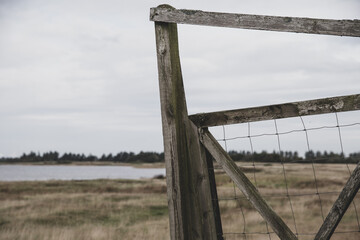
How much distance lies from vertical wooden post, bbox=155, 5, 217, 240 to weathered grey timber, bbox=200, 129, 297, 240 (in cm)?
11

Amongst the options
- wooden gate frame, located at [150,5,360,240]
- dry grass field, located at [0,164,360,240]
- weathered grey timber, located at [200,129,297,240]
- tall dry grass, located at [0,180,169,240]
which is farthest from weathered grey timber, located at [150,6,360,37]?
tall dry grass, located at [0,180,169,240]

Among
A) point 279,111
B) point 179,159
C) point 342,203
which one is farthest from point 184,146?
point 342,203

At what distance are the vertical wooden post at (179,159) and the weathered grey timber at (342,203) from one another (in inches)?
34.1

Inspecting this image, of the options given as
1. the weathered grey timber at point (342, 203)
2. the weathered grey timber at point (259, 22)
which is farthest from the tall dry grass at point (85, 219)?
the weathered grey timber at point (259, 22)

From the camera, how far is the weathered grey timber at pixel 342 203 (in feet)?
7.89

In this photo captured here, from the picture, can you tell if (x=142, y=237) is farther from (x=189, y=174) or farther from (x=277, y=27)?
(x=277, y=27)

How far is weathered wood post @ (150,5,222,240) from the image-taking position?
9.48ft

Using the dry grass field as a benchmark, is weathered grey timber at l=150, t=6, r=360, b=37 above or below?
above

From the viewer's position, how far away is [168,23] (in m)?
2.89

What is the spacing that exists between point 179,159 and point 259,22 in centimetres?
123

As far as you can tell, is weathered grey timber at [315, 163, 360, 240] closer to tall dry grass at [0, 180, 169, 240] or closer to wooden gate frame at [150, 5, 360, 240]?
wooden gate frame at [150, 5, 360, 240]

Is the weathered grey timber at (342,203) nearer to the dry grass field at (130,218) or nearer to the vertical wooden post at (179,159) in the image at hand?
the vertical wooden post at (179,159)

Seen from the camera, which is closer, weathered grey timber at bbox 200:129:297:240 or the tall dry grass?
weathered grey timber at bbox 200:129:297:240

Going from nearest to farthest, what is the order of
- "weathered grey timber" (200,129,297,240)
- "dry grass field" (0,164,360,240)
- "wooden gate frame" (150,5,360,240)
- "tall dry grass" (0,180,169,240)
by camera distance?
1. "weathered grey timber" (200,129,297,240)
2. "wooden gate frame" (150,5,360,240)
3. "dry grass field" (0,164,360,240)
4. "tall dry grass" (0,180,169,240)
